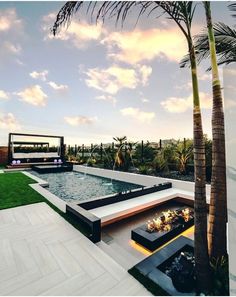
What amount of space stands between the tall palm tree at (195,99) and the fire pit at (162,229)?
1.51m

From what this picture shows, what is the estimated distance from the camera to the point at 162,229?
4.34 m

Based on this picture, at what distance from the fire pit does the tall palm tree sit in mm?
1514

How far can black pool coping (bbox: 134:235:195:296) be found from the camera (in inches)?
96.2

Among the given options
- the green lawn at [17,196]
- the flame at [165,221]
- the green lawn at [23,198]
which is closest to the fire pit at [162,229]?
the flame at [165,221]

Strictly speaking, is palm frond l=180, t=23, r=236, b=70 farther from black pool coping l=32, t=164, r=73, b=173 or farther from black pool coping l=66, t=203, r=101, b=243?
black pool coping l=32, t=164, r=73, b=173

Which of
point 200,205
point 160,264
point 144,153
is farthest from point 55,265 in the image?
point 144,153

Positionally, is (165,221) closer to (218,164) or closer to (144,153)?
(218,164)

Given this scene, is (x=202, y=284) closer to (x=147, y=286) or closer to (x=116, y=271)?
(x=147, y=286)

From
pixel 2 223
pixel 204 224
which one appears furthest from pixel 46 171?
pixel 204 224

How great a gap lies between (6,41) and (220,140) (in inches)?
371

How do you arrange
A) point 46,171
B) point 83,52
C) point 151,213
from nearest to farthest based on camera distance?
point 151,213
point 83,52
point 46,171

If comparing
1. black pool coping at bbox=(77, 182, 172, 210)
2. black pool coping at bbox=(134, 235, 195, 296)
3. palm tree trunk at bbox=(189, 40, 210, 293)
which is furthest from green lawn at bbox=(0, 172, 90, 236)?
palm tree trunk at bbox=(189, 40, 210, 293)

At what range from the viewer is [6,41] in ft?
25.7

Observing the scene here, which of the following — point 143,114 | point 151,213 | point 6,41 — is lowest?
point 151,213
